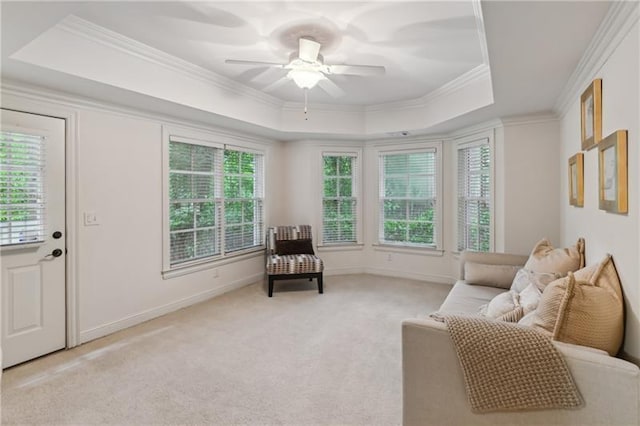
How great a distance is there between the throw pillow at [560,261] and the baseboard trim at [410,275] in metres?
2.29

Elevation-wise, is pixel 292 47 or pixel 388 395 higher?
pixel 292 47

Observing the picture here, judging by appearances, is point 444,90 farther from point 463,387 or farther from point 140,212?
point 140,212

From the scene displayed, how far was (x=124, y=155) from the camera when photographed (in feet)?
11.1

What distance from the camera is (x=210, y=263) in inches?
172

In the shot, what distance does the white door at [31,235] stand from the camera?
102 inches

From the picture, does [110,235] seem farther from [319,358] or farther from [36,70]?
[319,358]

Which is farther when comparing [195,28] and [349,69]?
[349,69]

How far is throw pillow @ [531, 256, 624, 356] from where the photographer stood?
1.52 m

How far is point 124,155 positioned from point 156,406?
2396 mm

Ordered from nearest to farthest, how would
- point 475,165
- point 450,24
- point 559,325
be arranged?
point 559,325
point 450,24
point 475,165

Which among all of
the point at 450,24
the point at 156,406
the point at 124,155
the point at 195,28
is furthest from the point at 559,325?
the point at 124,155

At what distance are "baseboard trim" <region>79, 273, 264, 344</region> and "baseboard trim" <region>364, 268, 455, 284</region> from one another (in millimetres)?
2026

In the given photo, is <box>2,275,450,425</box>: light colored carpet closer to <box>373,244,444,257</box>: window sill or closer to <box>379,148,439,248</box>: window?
<box>373,244,444,257</box>: window sill

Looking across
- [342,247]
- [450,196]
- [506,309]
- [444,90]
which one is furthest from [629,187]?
[342,247]
